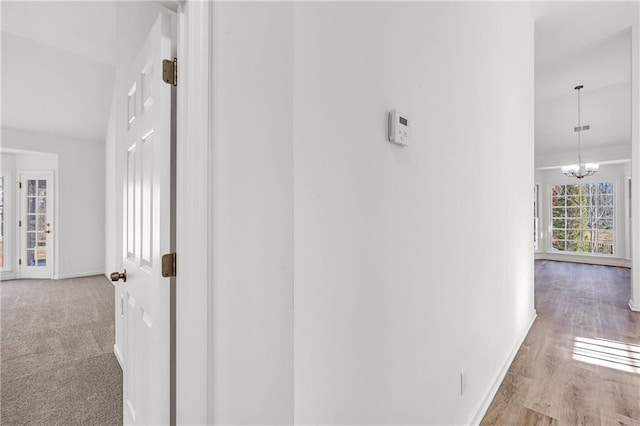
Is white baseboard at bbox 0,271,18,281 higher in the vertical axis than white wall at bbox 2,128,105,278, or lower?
lower

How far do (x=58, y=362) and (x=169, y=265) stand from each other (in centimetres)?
260

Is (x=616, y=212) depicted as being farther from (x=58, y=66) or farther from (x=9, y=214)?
(x=9, y=214)

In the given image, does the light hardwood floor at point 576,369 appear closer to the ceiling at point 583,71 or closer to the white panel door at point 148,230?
the white panel door at point 148,230

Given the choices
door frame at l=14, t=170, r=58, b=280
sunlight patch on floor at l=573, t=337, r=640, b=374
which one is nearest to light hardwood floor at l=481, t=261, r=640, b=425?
sunlight patch on floor at l=573, t=337, r=640, b=374

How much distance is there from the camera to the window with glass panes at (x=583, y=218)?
776cm

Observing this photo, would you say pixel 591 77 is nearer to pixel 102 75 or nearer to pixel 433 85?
pixel 433 85

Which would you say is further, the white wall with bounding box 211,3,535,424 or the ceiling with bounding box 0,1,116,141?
the ceiling with bounding box 0,1,116,141

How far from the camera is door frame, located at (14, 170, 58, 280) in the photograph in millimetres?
6094

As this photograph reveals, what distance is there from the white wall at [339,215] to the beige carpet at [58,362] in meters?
1.74

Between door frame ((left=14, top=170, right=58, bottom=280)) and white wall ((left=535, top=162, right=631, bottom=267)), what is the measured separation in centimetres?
1129

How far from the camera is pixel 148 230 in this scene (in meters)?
1.21

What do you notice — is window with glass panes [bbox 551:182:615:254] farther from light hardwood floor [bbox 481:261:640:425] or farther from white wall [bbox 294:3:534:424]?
white wall [bbox 294:3:534:424]

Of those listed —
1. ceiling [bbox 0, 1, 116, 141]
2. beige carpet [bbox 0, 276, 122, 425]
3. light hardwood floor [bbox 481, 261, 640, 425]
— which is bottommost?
beige carpet [bbox 0, 276, 122, 425]

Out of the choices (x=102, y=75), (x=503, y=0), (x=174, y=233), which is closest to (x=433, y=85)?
(x=174, y=233)
